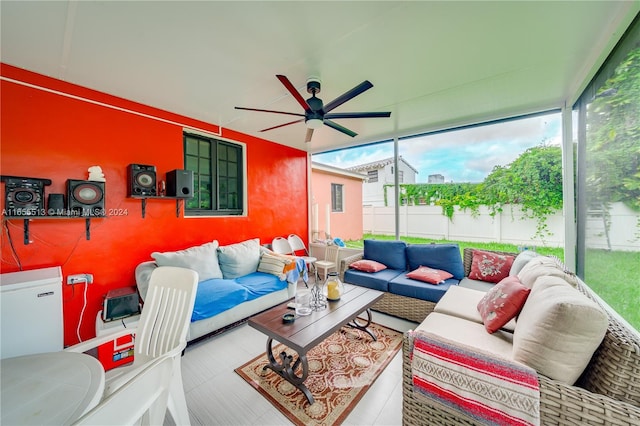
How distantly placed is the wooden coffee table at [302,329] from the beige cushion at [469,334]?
58cm

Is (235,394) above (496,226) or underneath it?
underneath

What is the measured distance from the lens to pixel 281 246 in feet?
14.0

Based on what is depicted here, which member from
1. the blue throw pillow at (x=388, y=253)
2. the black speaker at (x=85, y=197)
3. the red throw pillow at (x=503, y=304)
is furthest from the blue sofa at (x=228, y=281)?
the red throw pillow at (x=503, y=304)

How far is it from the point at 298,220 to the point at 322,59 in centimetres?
319

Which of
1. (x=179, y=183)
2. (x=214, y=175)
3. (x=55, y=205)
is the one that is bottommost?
(x=55, y=205)

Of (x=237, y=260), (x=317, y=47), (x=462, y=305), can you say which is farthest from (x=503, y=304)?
(x=237, y=260)

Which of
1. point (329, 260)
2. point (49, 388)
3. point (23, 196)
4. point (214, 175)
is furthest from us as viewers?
point (329, 260)

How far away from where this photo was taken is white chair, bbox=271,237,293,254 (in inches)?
165

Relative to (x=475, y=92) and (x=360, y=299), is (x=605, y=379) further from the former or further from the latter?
(x=475, y=92)

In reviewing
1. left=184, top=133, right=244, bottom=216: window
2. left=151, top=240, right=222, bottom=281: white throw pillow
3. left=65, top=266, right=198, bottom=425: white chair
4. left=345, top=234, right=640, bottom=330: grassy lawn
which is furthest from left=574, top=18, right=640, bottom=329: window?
left=184, top=133, right=244, bottom=216: window

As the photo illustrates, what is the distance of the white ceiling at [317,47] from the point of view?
1.55 metres

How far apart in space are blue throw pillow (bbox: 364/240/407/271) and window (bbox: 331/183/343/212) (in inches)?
106

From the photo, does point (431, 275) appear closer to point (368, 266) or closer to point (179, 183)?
point (368, 266)

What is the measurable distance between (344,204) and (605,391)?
18.6 feet
